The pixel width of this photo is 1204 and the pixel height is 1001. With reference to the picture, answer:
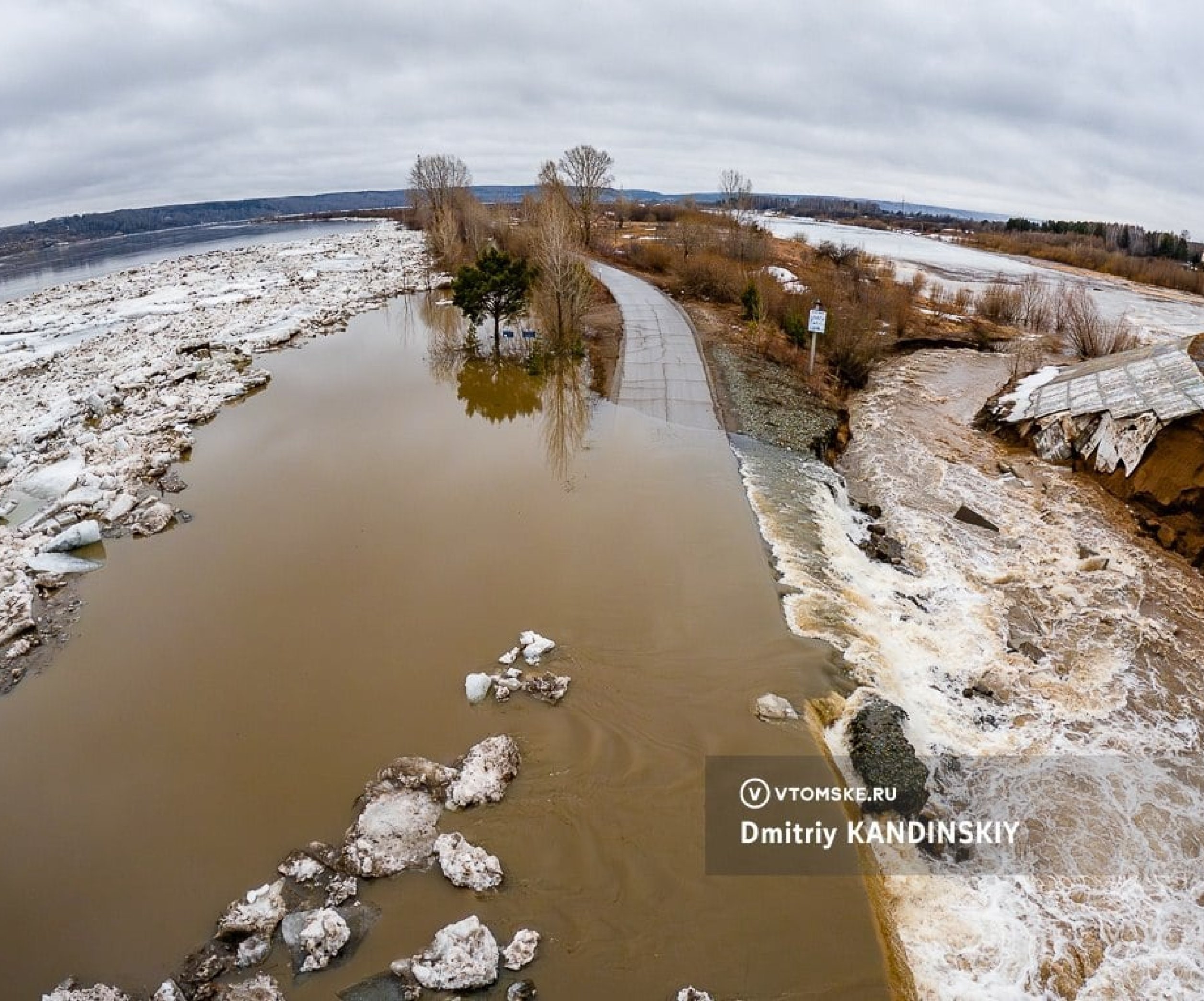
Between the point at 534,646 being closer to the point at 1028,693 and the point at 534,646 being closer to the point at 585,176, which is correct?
the point at 1028,693

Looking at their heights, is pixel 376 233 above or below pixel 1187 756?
above

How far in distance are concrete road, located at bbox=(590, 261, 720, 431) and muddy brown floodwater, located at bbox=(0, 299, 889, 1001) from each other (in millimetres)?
3097

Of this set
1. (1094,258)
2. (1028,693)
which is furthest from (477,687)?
(1094,258)

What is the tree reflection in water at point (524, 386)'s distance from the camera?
14789 mm

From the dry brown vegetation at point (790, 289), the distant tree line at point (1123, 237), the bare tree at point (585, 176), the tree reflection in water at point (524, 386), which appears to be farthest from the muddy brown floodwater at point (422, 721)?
the distant tree line at point (1123, 237)

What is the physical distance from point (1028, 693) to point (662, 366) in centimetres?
1306

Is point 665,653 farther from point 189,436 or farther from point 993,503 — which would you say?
point 189,436

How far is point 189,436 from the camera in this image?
48.2 feet

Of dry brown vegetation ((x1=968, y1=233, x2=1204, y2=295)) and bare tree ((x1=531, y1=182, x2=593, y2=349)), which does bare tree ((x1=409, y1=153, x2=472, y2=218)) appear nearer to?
bare tree ((x1=531, y1=182, x2=593, y2=349))

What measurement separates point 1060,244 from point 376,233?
66.8m

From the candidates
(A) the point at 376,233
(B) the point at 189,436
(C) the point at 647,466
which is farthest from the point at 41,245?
(C) the point at 647,466

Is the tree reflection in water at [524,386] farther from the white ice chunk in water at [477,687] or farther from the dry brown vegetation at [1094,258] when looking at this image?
the dry brown vegetation at [1094,258]

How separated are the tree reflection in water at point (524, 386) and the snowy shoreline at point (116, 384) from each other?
5500 millimetres

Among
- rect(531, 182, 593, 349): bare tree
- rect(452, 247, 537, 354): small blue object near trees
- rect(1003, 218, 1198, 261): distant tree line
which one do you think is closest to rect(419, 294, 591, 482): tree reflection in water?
Answer: rect(531, 182, 593, 349): bare tree
